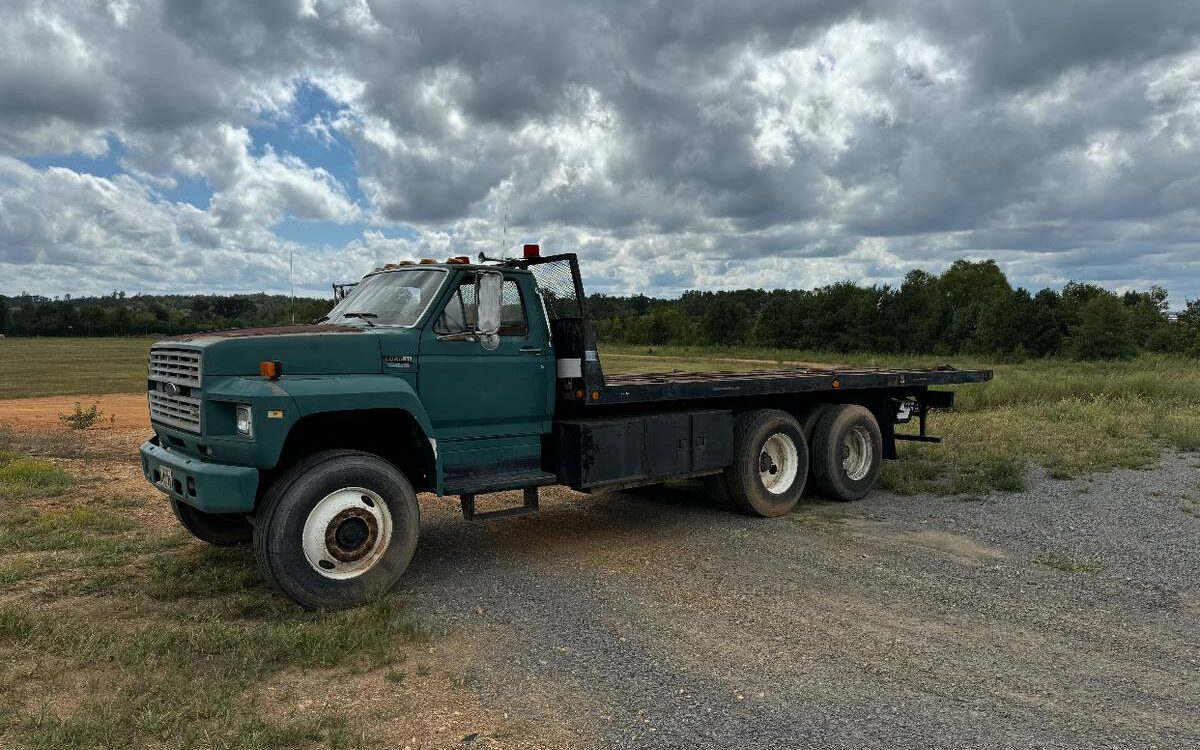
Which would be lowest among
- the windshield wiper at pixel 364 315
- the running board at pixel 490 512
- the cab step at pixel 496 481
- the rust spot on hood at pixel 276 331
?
the running board at pixel 490 512

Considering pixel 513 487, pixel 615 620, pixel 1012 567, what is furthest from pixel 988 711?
pixel 513 487

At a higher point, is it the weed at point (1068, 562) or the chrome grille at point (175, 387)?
the chrome grille at point (175, 387)

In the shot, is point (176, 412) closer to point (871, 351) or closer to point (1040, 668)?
point (1040, 668)

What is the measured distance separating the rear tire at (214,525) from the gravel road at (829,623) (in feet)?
5.26

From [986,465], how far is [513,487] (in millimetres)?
7591

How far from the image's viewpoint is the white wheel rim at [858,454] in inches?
408

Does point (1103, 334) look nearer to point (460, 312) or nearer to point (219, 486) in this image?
point (460, 312)

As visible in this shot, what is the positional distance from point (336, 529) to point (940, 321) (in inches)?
3139

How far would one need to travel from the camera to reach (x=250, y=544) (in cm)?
783

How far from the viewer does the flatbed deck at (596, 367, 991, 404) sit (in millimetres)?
8141

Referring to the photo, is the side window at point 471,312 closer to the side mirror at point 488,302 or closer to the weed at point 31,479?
the side mirror at point 488,302

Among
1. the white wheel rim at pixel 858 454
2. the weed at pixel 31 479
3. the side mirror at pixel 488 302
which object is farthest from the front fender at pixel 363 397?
the weed at pixel 31 479

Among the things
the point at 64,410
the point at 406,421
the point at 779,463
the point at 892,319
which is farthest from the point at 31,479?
the point at 892,319

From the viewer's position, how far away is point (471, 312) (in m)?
7.11
